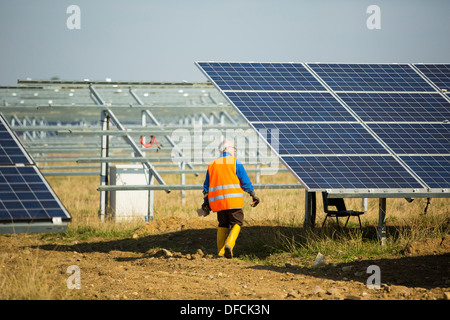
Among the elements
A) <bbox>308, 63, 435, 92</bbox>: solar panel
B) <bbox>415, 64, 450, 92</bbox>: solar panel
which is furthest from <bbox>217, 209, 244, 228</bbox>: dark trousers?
<bbox>415, 64, 450, 92</bbox>: solar panel

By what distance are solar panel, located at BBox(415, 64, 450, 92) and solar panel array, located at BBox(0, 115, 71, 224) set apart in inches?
293

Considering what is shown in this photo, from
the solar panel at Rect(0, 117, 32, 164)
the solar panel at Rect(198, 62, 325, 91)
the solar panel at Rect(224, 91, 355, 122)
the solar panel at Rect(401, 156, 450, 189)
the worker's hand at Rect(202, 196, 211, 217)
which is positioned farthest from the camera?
the solar panel at Rect(198, 62, 325, 91)

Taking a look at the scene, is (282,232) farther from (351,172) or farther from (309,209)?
(351,172)

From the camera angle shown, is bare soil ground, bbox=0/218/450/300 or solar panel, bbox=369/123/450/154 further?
solar panel, bbox=369/123/450/154

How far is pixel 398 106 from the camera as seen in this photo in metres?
10.2

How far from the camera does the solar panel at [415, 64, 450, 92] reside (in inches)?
439

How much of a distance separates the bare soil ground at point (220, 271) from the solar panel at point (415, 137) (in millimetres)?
1444

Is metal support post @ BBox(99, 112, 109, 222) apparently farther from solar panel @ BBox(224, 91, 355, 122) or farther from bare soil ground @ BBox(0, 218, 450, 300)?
solar panel @ BBox(224, 91, 355, 122)

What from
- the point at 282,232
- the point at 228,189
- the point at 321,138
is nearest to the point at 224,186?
the point at 228,189

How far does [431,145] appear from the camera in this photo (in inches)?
371

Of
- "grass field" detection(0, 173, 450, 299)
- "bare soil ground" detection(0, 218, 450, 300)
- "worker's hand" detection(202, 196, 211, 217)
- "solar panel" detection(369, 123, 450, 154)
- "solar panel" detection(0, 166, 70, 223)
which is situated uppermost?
"solar panel" detection(369, 123, 450, 154)

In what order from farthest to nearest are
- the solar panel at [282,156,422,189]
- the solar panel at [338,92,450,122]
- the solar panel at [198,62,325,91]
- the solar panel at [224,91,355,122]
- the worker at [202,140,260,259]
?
1. the solar panel at [198,62,325,91]
2. the solar panel at [338,92,450,122]
3. the solar panel at [224,91,355,122]
4. the worker at [202,140,260,259]
5. the solar panel at [282,156,422,189]

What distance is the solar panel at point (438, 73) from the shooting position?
11148 millimetres
